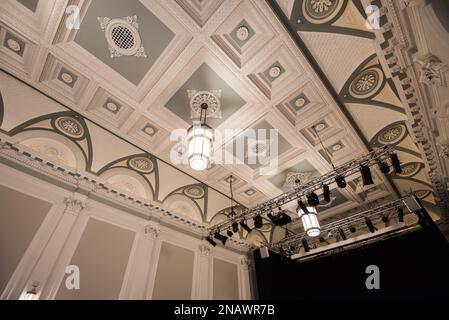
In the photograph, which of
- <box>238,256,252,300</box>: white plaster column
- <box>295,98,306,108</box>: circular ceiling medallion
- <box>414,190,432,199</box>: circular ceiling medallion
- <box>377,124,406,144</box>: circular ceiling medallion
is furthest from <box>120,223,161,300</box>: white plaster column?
<box>414,190,432,199</box>: circular ceiling medallion

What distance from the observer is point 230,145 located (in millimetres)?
6289

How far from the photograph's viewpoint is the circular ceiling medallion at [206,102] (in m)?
5.15

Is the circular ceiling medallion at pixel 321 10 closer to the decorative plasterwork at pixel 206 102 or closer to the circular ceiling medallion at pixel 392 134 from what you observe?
the decorative plasterwork at pixel 206 102

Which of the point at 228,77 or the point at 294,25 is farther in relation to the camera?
the point at 228,77

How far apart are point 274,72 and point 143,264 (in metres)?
5.78

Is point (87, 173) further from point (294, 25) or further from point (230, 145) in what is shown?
point (294, 25)

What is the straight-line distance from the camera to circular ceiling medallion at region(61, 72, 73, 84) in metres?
4.80

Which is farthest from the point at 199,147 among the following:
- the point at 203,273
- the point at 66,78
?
the point at 203,273

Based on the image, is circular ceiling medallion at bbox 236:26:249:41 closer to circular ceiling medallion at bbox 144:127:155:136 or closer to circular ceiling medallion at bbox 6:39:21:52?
circular ceiling medallion at bbox 144:127:155:136

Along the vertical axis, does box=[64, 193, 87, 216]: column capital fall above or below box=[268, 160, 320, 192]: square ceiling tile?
below

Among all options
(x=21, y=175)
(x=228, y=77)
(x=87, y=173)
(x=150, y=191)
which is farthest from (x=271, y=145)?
(x=21, y=175)

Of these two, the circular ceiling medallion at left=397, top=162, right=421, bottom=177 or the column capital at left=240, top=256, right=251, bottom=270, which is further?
the column capital at left=240, top=256, right=251, bottom=270

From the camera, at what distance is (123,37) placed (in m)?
4.27
